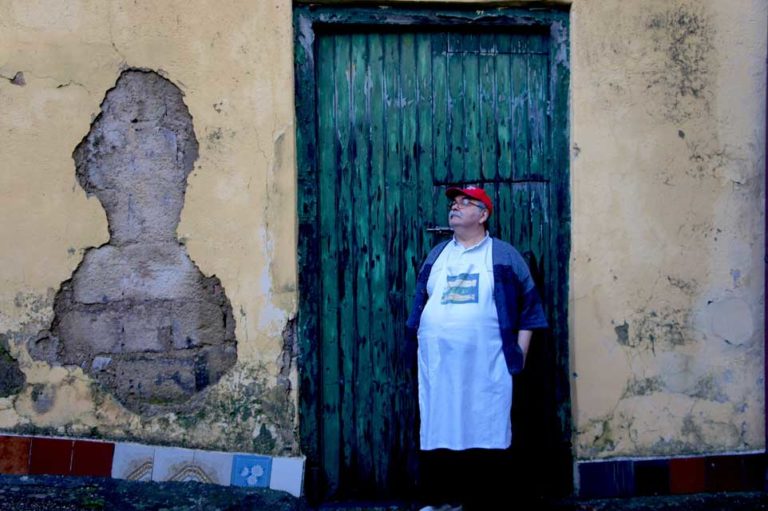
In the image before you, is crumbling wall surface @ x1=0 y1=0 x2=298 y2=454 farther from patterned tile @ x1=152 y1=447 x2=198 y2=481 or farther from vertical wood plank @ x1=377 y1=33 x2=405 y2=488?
vertical wood plank @ x1=377 y1=33 x2=405 y2=488

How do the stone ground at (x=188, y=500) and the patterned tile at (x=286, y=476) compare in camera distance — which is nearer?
the stone ground at (x=188, y=500)

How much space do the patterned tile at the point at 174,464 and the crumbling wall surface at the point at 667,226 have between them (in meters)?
1.88

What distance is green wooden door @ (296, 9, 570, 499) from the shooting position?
4824 millimetres

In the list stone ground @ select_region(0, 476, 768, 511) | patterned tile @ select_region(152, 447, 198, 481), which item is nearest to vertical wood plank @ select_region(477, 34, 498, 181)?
stone ground @ select_region(0, 476, 768, 511)

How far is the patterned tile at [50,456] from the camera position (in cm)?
463

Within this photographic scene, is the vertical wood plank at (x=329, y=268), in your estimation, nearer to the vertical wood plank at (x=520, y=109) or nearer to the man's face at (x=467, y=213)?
the man's face at (x=467, y=213)

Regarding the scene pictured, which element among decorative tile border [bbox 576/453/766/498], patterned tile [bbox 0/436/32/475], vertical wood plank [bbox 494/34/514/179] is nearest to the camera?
patterned tile [bbox 0/436/32/475]

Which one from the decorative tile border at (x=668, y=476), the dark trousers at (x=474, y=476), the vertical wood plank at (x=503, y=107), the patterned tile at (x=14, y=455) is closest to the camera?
the dark trousers at (x=474, y=476)

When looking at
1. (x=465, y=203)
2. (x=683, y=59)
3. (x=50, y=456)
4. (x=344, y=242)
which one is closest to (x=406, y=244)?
(x=344, y=242)

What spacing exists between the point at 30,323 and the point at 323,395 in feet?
4.74

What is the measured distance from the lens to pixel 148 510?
14.4ft

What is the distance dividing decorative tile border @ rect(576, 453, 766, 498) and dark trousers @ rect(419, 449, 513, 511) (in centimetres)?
56

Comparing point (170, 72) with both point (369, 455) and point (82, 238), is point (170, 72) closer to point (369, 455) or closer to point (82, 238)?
point (82, 238)

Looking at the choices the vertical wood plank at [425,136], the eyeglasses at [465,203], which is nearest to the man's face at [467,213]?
the eyeglasses at [465,203]
